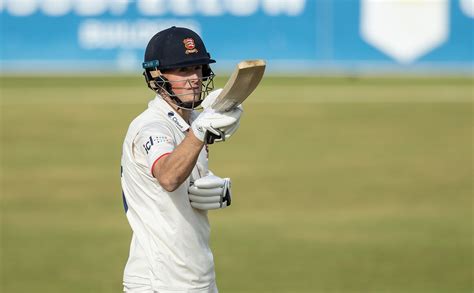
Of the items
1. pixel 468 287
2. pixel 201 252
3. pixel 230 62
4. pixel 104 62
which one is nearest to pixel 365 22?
pixel 230 62

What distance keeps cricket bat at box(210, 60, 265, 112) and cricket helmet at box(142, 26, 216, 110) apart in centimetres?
58

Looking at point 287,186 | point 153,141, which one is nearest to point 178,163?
point 153,141

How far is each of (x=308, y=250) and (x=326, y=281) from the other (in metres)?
1.49

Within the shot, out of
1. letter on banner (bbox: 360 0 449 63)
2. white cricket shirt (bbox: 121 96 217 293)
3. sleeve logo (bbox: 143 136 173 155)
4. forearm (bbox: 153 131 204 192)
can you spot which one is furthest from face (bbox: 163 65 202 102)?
letter on banner (bbox: 360 0 449 63)

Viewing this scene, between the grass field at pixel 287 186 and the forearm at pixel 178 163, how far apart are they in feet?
18.6

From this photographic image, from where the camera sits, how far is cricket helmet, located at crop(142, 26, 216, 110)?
17.3 ft

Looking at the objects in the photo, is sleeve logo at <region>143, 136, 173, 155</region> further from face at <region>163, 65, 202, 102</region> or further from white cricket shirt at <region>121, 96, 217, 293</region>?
face at <region>163, 65, 202, 102</region>

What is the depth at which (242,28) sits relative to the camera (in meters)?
24.9

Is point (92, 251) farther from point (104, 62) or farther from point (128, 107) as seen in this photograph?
point (104, 62)

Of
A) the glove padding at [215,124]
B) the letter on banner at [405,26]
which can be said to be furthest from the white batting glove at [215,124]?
the letter on banner at [405,26]

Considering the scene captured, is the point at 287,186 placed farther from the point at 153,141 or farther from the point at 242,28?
the point at 153,141

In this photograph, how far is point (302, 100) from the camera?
22.6 m

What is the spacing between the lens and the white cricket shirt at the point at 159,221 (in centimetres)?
522

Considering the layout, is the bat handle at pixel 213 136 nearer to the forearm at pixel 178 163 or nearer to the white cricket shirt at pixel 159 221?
the forearm at pixel 178 163
